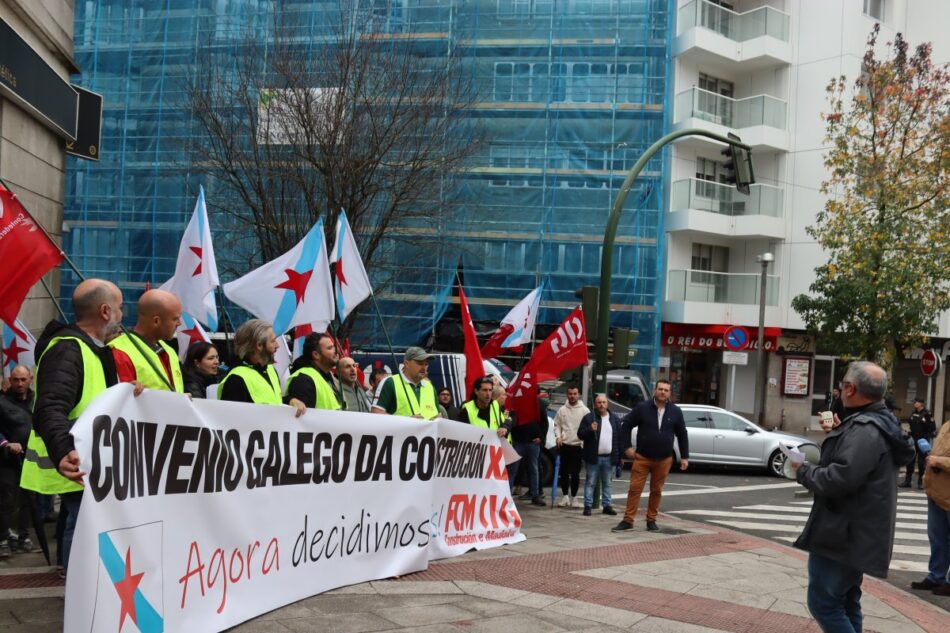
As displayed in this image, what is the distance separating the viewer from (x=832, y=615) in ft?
15.7

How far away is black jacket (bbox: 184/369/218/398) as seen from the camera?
288 inches

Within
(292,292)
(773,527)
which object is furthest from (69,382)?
(773,527)

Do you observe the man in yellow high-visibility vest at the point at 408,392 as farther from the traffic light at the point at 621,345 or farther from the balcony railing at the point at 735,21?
the balcony railing at the point at 735,21

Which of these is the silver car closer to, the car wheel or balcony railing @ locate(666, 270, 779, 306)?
the car wheel

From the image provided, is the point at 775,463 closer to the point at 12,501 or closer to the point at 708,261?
the point at 12,501

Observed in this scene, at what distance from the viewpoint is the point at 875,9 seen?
35062mm

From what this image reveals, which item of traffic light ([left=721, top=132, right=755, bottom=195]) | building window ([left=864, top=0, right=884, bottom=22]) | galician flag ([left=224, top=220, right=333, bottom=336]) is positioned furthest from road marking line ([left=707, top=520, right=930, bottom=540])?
building window ([left=864, top=0, right=884, bottom=22])

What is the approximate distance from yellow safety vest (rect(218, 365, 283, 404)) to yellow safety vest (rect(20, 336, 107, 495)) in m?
1.27

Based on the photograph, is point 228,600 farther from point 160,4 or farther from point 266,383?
point 160,4

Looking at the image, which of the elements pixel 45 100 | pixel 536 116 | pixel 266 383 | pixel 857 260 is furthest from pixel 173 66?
pixel 266 383

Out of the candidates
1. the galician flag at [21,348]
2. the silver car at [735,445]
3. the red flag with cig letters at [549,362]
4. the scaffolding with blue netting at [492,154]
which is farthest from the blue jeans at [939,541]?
the scaffolding with blue netting at [492,154]

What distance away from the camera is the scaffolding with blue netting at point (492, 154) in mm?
26109

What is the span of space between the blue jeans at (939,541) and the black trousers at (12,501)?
7.46 m

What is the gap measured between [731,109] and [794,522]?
23.7 m
